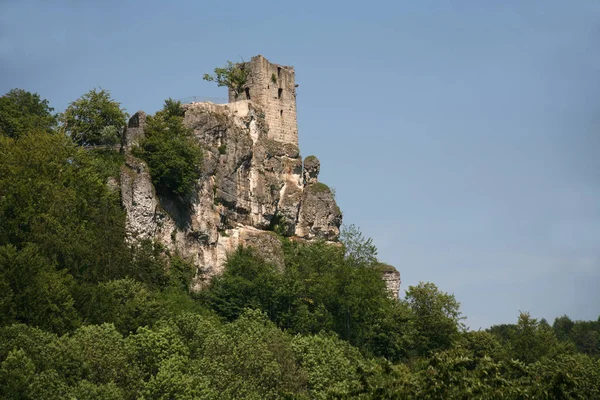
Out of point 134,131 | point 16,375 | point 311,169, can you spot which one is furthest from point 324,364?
point 311,169

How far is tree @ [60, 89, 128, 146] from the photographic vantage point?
77750 millimetres

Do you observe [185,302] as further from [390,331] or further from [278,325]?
[390,331]

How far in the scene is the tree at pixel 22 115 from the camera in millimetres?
76125

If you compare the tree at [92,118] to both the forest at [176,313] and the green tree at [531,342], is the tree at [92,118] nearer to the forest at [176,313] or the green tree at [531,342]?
the forest at [176,313]

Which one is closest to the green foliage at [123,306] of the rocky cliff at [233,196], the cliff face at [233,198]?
the rocky cliff at [233,196]

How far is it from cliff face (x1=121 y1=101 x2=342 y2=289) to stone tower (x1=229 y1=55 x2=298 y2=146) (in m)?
1.41

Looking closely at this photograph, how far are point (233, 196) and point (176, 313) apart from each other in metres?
12.9

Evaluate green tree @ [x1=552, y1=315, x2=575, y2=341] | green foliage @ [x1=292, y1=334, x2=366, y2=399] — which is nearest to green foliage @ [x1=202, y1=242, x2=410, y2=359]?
green foliage @ [x1=292, y1=334, x2=366, y2=399]

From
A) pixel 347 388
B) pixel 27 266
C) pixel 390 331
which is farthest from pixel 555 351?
pixel 27 266

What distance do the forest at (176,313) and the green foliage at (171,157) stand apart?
0.10m

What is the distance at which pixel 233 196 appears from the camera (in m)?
74.4

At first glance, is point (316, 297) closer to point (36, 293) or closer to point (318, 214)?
point (318, 214)

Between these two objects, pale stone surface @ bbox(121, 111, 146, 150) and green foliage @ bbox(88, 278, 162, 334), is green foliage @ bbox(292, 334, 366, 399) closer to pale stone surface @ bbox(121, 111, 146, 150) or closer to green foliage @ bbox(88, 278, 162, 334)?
green foliage @ bbox(88, 278, 162, 334)

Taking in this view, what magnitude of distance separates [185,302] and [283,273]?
8560 mm
